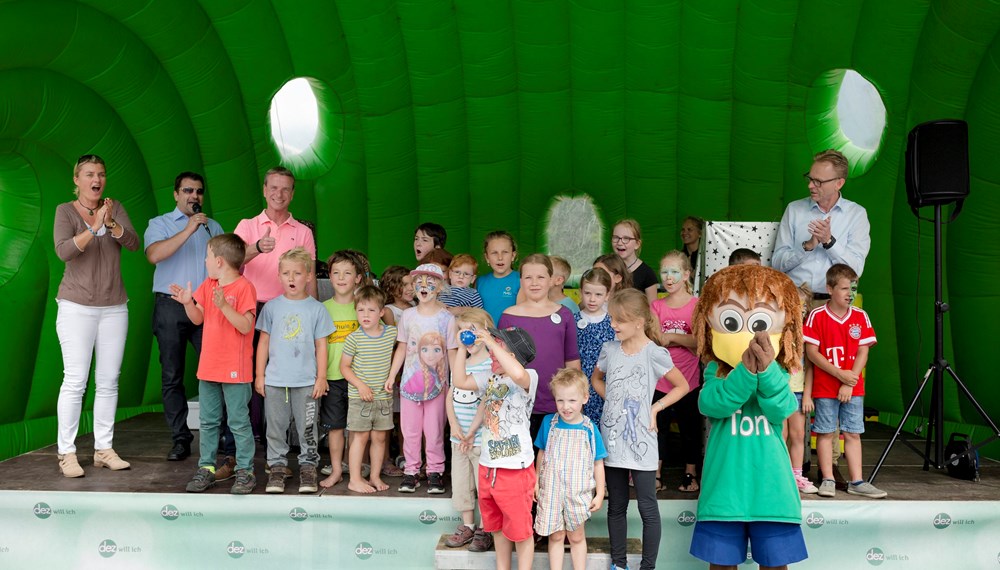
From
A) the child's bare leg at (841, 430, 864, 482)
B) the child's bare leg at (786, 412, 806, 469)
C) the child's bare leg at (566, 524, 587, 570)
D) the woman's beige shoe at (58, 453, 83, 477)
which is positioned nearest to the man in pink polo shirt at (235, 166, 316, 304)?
the woman's beige shoe at (58, 453, 83, 477)

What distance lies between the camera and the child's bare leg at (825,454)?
3.78 metres

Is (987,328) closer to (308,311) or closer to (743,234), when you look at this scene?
(743,234)

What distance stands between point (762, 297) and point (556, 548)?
1.29m

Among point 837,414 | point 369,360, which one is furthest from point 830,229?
→ point 369,360

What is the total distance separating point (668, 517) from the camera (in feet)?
11.9

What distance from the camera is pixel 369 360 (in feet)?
12.5

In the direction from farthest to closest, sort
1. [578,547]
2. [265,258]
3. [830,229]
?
[265,258] < [830,229] < [578,547]

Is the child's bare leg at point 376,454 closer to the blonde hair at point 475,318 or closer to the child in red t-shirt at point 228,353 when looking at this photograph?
the child in red t-shirt at point 228,353

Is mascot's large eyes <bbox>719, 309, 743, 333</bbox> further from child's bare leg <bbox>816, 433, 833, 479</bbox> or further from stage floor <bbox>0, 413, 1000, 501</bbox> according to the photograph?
child's bare leg <bbox>816, 433, 833, 479</bbox>

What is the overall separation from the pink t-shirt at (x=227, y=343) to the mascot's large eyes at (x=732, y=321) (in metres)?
2.19

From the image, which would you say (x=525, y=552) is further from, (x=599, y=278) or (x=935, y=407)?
(x=935, y=407)

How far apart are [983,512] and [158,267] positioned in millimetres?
4329

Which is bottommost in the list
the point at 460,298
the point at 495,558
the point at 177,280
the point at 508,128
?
the point at 495,558

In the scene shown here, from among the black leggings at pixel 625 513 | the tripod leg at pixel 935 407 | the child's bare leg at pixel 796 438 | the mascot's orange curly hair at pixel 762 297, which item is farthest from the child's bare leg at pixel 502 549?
the tripod leg at pixel 935 407
